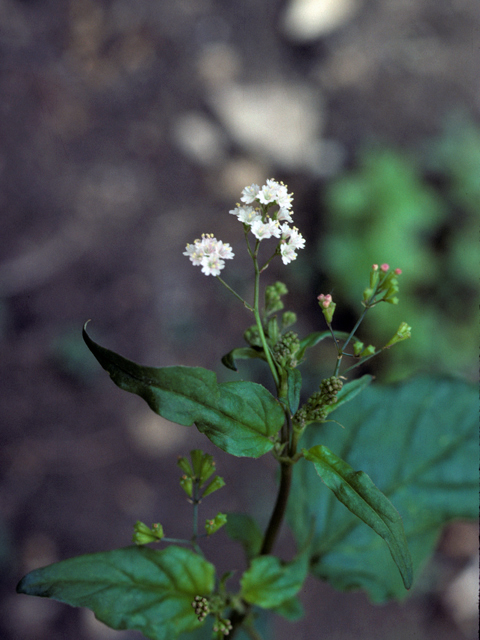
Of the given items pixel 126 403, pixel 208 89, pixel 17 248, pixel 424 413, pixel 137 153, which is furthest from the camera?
pixel 208 89

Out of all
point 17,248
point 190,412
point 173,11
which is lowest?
point 190,412

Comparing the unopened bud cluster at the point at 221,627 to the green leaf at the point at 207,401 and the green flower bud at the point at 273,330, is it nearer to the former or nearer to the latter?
the green leaf at the point at 207,401

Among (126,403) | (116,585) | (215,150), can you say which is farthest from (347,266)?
(116,585)

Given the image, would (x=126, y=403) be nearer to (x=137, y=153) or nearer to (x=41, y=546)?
(x=41, y=546)

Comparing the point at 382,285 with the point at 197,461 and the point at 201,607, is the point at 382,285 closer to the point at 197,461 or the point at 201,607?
the point at 197,461

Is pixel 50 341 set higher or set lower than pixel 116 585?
higher
